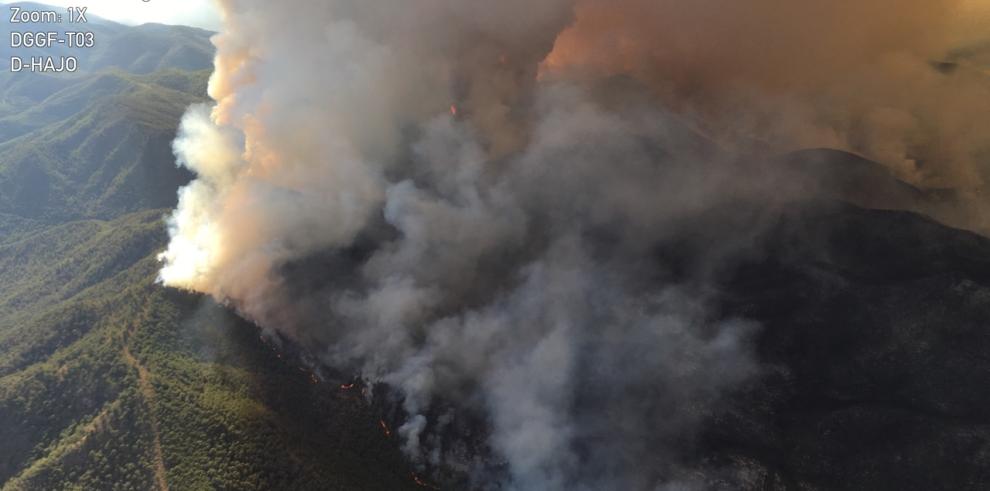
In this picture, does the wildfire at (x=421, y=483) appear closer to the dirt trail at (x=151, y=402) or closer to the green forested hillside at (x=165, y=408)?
the green forested hillside at (x=165, y=408)

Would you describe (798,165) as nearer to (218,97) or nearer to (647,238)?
(647,238)

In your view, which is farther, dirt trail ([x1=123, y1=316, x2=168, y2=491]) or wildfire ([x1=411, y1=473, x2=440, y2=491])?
wildfire ([x1=411, y1=473, x2=440, y2=491])

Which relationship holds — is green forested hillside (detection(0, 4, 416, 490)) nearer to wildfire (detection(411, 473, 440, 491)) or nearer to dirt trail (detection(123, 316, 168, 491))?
dirt trail (detection(123, 316, 168, 491))

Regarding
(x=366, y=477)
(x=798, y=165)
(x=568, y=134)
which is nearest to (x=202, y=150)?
(x=568, y=134)

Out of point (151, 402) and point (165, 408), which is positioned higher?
point (151, 402)

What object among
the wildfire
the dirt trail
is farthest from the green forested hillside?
the wildfire

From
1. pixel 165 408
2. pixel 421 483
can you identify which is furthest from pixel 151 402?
pixel 421 483

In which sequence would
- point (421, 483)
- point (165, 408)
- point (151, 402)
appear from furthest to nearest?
point (151, 402)
point (165, 408)
point (421, 483)

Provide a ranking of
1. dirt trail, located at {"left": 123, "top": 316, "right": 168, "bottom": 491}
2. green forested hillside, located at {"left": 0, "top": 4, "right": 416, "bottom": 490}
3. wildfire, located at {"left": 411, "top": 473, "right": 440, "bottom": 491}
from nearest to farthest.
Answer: dirt trail, located at {"left": 123, "top": 316, "right": 168, "bottom": 491} < green forested hillside, located at {"left": 0, "top": 4, "right": 416, "bottom": 490} < wildfire, located at {"left": 411, "top": 473, "right": 440, "bottom": 491}

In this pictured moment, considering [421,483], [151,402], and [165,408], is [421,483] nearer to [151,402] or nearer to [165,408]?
[165,408]

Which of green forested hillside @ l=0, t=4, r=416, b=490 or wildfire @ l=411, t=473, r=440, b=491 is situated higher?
green forested hillside @ l=0, t=4, r=416, b=490

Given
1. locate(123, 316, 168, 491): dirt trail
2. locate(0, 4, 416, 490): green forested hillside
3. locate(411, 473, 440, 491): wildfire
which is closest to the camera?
locate(123, 316, 168, 491): dirt trail

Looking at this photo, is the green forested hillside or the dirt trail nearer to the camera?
the dirt trail

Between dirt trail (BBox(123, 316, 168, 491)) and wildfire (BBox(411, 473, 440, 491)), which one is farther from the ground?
dirt trail (BBox(123, 316, 168, 491))
